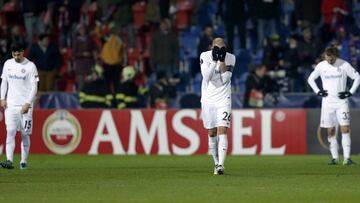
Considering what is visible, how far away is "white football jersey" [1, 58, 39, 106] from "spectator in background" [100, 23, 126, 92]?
438 inches

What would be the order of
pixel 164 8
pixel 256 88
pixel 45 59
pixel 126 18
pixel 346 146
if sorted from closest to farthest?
pixel 346 146, pixel 256 88, pixel 45 59, pixel 164 8, pixel 126 18

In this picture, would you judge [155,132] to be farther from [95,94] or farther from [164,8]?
[164,8]

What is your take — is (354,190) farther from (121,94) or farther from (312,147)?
(121,94)

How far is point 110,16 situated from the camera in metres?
34.7

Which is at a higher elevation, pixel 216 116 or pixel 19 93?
pixel 19 93

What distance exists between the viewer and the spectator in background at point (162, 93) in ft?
102

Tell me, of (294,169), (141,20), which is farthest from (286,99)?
(294,169)

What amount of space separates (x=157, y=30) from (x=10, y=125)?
485 inches

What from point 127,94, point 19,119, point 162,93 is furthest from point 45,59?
point 19,119

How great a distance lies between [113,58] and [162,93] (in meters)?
2.17

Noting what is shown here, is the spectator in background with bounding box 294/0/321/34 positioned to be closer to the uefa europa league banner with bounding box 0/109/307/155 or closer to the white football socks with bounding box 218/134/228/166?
the uefa europa league banner with bounding box 0/109/307/155

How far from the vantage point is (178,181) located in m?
17.4

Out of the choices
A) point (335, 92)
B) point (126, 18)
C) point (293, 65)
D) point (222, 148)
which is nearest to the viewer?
point (222, 148)

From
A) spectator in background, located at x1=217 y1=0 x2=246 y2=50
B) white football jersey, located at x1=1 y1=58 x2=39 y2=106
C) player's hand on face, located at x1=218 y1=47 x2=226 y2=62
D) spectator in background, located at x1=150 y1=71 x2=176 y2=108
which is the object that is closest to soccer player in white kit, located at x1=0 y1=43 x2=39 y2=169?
white football jersey, located at x1=1 y1=58 x2=39 y2=106
